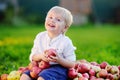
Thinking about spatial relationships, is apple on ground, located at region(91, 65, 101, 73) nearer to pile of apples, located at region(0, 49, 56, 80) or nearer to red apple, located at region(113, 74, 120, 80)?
red apple, located at region(113, 74, 120, 80)

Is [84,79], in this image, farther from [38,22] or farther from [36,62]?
[38,22]

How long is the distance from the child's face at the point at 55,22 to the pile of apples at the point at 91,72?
0.37 metres

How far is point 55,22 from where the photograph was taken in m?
4.37

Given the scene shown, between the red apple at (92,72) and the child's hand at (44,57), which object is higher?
the child's hand at (44,57)

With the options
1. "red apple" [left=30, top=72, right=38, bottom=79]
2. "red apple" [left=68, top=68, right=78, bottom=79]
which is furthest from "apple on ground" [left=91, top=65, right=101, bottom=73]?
"red apple" [left=30, top=72, right=38, bottom=79]

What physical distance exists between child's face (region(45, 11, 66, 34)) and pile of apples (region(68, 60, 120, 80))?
1.21ft

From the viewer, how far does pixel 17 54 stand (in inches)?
242

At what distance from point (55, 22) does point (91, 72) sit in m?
0.58

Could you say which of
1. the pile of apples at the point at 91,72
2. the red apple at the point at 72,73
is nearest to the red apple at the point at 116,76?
the pile of apples at the point at 91,72

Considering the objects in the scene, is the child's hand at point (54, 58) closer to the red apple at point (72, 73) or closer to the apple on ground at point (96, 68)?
the red apple at point (72, 73)

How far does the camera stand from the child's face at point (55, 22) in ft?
14.3

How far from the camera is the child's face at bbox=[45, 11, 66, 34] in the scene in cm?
437

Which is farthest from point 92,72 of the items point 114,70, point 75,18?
point 75,18

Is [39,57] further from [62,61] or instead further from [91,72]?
[91,72]
